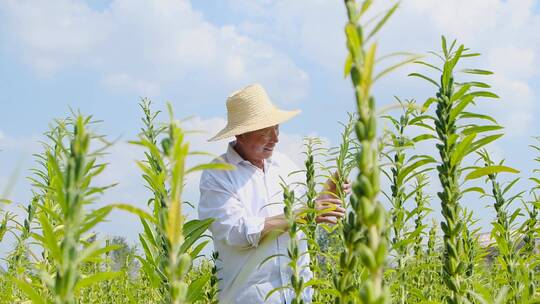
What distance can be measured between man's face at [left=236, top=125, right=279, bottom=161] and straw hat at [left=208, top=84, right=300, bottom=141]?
0.27ft

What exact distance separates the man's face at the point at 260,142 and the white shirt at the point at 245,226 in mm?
76

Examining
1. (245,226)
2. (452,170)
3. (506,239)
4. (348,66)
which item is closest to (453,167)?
(452,170)

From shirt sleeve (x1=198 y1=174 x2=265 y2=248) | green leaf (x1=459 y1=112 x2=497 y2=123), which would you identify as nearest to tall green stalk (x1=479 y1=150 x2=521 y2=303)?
green leaf (x1=459 y1=112 x2=497 y2=123)

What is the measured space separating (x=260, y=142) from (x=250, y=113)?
18 cm

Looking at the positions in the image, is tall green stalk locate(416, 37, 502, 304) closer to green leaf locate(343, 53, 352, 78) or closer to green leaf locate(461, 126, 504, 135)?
green leaf locate(461, 126, 504, 135)

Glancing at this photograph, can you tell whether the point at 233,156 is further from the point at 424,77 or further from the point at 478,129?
the point at 478,129

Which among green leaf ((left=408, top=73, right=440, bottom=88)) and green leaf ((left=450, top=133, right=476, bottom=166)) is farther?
green leaf ((left=408, top=73, right=440, bottom=88))

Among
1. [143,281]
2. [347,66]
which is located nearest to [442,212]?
[347,66]

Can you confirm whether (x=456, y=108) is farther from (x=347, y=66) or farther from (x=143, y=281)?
(x=143, y=281)

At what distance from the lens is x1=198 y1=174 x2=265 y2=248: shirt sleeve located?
10.8 feet

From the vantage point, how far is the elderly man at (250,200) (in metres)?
3.30

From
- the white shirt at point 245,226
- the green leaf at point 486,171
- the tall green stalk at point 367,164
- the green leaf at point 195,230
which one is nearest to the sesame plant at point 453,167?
the green leaf at point 486,171

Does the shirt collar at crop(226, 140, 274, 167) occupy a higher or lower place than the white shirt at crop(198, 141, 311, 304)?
higher

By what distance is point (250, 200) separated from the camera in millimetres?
3623
